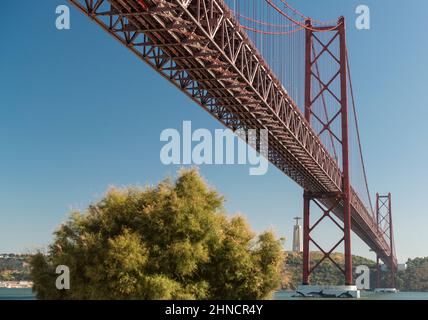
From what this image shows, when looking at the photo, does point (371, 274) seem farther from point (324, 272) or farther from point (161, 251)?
point (161, 251)

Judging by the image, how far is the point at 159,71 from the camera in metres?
27.0

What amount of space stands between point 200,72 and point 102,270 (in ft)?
34.0

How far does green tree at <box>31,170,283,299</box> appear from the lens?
22688 mm

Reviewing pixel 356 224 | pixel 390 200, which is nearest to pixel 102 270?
pixel 356 224

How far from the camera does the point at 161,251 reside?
23359mm

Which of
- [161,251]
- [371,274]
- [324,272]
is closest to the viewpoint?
[161,251]

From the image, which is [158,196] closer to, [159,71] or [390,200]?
[159,71]

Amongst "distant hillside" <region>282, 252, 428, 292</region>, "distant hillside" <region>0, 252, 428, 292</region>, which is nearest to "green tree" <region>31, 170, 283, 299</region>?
"distant hillside" <region>0, 252, 428, 292</region>

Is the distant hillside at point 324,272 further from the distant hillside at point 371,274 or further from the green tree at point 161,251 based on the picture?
the green tree at point 161,251

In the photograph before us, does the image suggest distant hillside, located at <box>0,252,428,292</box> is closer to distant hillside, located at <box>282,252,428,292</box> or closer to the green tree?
distant hillside, located at <box>282,252,428,292</box>

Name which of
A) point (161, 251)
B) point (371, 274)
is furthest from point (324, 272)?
point (161, 251)

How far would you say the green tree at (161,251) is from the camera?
22.7 meters

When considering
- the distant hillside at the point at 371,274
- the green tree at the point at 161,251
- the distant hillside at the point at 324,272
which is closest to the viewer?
the green tree at the point at 161,251

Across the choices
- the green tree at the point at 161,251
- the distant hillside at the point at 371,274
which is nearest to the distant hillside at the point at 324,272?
the distant hillside at the point at 371,274
